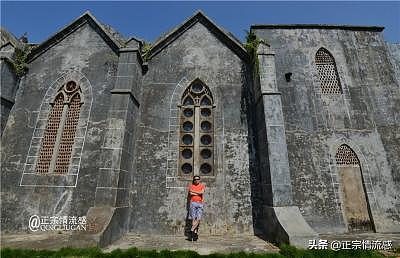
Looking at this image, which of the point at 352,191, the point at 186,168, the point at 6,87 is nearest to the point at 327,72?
the point at 352,191

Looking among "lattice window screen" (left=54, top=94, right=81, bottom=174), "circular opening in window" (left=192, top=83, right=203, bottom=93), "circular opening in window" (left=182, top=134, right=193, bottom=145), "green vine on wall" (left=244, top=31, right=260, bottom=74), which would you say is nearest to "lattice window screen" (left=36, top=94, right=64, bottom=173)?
"lattice window screen" (left=54, top=94, right=81, bottom=174)

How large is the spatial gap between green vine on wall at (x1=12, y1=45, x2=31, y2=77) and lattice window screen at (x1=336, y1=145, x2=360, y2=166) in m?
13.7

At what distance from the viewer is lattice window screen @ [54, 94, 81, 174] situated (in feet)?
31.8

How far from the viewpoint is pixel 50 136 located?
10188mm

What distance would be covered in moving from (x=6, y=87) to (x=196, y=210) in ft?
30.0

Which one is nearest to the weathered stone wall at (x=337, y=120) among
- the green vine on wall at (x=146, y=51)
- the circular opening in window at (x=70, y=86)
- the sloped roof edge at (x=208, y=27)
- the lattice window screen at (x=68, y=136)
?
the sloped roof edge at (x=208, y=27)

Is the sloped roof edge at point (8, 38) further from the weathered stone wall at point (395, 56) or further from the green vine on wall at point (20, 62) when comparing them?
the weathered stone wall at point (395, 56)

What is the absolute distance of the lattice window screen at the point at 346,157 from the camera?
10.4 metres

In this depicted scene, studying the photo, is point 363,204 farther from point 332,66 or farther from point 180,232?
point 180,232

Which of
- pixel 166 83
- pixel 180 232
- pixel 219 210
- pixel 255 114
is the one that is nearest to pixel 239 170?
pixel 219 210

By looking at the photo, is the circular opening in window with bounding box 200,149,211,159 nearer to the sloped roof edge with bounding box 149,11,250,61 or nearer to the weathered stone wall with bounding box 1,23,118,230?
the weathered stone wall with bounding box 1,23,118,230

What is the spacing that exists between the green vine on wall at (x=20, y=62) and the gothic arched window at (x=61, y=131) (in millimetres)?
2037

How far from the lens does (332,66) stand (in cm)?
1223

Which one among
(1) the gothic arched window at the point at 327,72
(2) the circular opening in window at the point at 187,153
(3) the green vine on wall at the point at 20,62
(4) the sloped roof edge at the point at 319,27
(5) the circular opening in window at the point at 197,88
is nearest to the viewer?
(2) the circular opening in window at the point at 187,153
